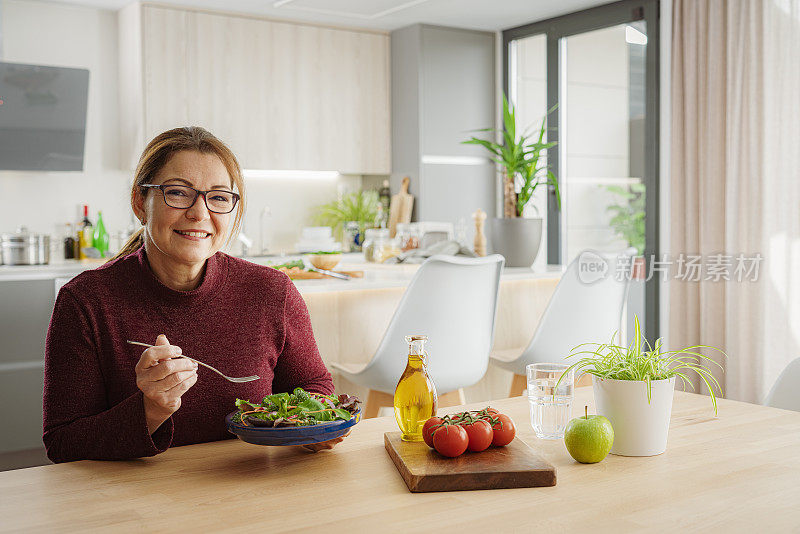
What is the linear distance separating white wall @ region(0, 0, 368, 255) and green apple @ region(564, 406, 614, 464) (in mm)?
4142

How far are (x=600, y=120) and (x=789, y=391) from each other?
11.9ft

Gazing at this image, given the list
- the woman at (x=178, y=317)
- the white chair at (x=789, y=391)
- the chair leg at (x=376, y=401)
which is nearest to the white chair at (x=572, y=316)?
the chair leg at (x=376, y=401)

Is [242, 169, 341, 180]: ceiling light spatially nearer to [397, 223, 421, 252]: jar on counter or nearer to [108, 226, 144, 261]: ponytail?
[397, 223, 421, 252]: jar on counter

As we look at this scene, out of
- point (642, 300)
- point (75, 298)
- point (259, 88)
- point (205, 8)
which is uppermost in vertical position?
point (205, 8)

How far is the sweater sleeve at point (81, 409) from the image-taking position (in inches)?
51.9

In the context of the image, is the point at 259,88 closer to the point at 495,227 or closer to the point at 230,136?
the point at 230,136

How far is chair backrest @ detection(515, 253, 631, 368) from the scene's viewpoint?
2991 mm

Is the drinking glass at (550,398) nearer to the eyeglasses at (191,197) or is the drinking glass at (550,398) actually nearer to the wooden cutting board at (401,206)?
the eyeglasses at (191,197)

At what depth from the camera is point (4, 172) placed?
474 cm

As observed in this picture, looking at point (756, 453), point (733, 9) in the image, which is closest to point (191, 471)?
point (756, 453)

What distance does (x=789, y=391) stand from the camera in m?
1.85

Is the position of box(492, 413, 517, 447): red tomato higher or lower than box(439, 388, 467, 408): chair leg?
higher

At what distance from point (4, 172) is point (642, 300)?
3.76m

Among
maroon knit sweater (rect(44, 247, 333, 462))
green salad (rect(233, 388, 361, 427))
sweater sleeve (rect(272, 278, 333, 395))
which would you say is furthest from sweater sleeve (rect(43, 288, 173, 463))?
sweater sleeve (rect(272, 278, 333, 395))
